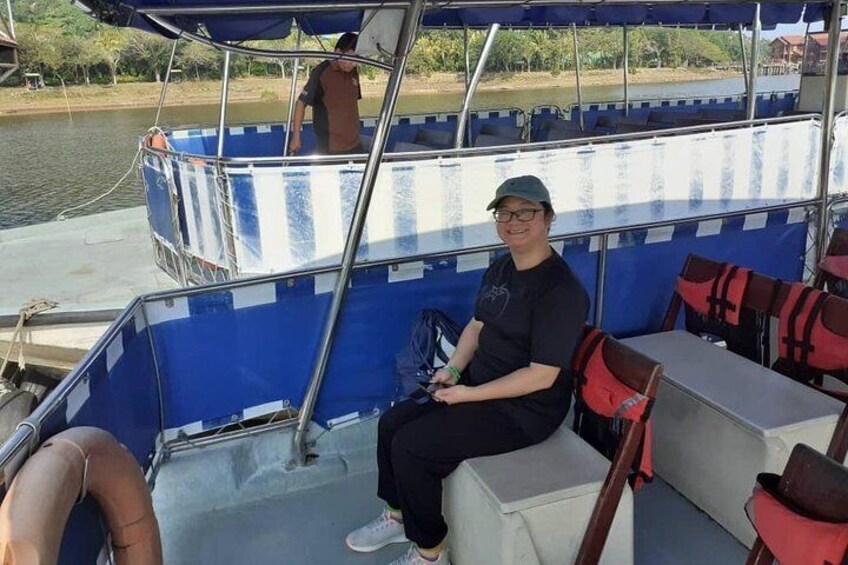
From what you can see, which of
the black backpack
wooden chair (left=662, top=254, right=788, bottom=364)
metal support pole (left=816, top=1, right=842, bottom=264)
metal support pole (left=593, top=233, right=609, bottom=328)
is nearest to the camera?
wooden chair (left=662, top=254, right=788, bottom=364)

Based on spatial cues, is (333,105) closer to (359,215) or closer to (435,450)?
(359,215)

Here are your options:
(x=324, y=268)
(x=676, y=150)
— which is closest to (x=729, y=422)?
(x=324, y=268)

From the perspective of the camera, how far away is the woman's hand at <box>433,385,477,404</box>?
8.45 feet

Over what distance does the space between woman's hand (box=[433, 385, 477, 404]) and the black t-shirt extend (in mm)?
111

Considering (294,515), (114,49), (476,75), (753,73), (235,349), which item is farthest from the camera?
(114,49)

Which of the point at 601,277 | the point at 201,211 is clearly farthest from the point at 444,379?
the point at 201,211

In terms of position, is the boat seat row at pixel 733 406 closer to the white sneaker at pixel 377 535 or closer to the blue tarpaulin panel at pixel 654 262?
the blue tarpaulin panel at pixel 654 262

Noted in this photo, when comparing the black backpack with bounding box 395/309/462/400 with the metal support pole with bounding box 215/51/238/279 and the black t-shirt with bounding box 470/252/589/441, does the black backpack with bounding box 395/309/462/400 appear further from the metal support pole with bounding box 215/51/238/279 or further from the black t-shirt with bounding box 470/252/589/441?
the metal support pole with bounding box 215/51/238/279

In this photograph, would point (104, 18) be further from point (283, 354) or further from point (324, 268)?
point (283, 354)

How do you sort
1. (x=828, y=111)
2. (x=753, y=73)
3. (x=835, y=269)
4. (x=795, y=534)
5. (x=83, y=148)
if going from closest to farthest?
1. (x=795, y=534)
2. (x=835, y=269)
3. (x=828, y=111)
4. (x=753, y=73)
5. (x=83, y=148)

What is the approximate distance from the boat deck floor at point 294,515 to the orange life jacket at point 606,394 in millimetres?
473

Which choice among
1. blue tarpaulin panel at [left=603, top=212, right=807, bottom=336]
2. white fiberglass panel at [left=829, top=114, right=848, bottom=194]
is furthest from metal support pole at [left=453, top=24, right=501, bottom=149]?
white fiberglass panel at [left=829, top=114, right=848, bottom=194]

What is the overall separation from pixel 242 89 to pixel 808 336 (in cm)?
3979

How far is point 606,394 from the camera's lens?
250 cm
